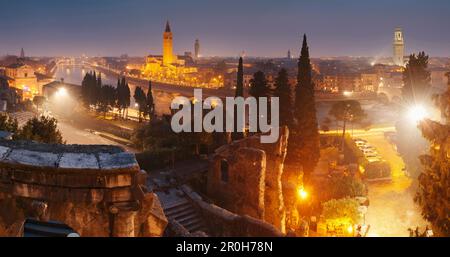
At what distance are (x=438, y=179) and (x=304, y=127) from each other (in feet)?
24.1

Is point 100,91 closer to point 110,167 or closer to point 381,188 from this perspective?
point 381,188

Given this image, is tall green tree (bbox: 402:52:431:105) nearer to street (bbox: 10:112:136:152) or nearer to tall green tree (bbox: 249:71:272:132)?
tall green tree (bbox: 249:71:272:132)

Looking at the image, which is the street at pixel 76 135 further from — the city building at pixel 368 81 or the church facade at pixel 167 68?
the church facade at pixel 167 68

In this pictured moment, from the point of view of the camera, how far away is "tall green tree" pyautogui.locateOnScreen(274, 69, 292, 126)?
61.6ft

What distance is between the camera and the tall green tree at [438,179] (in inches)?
428

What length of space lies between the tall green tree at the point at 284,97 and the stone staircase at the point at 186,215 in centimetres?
795

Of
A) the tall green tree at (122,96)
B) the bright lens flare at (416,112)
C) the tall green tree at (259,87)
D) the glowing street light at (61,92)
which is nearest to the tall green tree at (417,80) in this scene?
Result: the bright lens flare at (416,112)

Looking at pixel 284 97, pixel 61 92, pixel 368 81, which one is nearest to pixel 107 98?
pixel 61 92

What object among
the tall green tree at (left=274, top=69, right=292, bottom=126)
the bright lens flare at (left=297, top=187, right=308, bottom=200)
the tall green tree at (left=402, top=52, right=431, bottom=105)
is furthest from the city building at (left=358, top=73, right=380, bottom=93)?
the bright lens flare at (left=297, top=187, right=308, bottom=200)

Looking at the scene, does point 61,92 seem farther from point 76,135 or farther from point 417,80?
point 417,80

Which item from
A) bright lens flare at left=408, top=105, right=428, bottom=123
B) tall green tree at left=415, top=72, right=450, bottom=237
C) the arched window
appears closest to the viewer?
tall green tree at left=415, top=72, right=450, bottom=237

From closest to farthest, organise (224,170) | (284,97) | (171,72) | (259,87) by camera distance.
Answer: (224,170) → (284,97) → (259,87) → (171,72)

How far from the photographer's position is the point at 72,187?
520cm

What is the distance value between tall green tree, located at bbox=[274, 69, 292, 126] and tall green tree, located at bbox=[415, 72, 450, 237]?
677 centimetres
